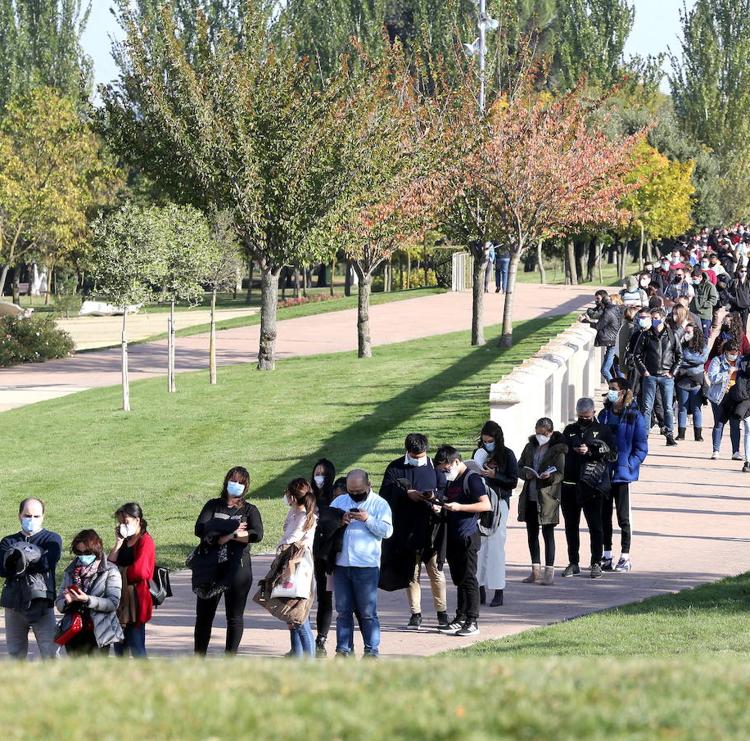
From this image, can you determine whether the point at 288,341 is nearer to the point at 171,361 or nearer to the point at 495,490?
the point at 171,361

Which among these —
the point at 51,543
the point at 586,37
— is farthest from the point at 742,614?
the point at 586,37

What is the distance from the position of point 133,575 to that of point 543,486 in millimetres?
4521

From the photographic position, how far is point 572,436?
532 inches

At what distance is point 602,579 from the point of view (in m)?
13.6

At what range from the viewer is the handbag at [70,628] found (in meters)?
9.86

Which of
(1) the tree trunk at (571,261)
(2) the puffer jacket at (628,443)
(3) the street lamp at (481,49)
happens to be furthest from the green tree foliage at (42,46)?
(2) the puffer jacket at (628,443)

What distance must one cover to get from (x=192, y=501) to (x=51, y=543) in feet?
30.5

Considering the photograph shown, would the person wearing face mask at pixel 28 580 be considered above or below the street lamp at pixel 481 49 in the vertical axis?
below

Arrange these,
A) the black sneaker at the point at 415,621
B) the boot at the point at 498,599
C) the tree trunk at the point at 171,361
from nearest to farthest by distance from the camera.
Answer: the black sneaker at the point at 415,621
the boot at the point at 498,599
the tree trunk at the point at 171,361

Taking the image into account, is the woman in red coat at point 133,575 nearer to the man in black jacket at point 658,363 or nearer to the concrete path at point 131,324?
the man in black jacket at point 658,363

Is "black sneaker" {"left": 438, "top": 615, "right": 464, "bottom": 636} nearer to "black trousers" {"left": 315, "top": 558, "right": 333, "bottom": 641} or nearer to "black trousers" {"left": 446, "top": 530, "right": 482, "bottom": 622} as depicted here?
A: "black trousers" {"left": 446, "top": 530, "right": 482, "bottom": 622}

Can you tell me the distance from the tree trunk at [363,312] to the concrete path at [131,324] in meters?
13.3

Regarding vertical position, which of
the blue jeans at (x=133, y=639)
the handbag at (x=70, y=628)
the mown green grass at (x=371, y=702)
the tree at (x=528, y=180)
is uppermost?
the tree at (x=528, y=180)

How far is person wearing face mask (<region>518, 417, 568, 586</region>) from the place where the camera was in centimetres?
1327
